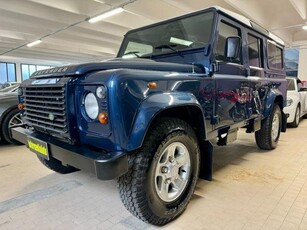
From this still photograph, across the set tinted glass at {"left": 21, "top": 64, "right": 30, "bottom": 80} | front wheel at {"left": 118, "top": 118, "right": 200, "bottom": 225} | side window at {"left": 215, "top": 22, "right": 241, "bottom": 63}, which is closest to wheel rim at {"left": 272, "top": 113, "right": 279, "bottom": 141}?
side window at {"left": 215, "top": 22, "right": 241, "bottom": 63}

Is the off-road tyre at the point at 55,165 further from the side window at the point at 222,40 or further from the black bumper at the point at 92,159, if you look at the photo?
the side window at the point at 222,40

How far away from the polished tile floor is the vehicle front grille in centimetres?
75

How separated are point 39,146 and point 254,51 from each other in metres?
2.88

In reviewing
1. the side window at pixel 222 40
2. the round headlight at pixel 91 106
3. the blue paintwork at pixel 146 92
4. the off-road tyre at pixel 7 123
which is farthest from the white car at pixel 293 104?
the off-road tyre at pixel 7 123

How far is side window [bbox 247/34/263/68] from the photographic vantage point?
309 cm

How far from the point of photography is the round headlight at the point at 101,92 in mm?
1496

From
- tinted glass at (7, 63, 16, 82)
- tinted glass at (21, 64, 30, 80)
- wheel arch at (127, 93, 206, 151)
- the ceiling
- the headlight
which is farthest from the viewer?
tinted glass at (21, 64, 30, 80)

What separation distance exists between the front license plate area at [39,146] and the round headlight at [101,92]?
636 mm

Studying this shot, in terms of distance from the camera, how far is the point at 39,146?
1878mm

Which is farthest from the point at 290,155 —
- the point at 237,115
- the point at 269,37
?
the point at 269,37

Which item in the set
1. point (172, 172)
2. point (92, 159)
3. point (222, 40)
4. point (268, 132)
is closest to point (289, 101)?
point (268, 132)

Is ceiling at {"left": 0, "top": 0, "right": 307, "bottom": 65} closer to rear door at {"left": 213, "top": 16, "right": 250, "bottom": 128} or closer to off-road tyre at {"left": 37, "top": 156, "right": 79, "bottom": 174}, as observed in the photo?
rear door at {"left": 213, "top": 16, "right": 250, "bottom": 128}

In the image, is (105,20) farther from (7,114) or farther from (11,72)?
(11,72)

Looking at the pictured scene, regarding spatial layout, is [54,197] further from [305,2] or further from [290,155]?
[305,2]
